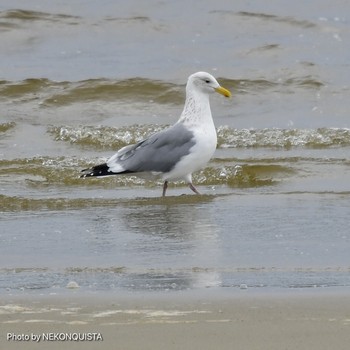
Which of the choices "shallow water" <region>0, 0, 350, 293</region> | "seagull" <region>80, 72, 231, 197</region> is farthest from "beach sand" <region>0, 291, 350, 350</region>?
"seagull" <region>80, 72, 231, 197</region>

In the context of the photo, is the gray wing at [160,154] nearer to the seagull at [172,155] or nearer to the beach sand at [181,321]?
the seagull at [172,155]

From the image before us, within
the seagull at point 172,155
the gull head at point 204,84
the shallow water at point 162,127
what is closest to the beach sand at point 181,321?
the shallow water at point 162,127

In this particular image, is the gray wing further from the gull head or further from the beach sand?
the beach sand

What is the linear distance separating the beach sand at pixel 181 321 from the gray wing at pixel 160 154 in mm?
3540

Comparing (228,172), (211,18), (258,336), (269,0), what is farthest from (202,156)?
(269,0)

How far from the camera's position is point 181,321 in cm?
489

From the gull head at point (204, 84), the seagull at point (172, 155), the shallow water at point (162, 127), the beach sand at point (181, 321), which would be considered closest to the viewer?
the beach sand at point (181, 321)

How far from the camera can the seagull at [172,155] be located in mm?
8852

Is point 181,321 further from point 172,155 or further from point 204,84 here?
point 204,84

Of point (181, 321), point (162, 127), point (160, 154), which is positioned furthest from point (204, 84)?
point (181, 321)

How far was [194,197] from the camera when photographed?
859cm

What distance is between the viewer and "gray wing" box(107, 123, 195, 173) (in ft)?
29.1

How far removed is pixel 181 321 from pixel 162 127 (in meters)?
7.54

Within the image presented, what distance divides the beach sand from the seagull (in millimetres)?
3523
